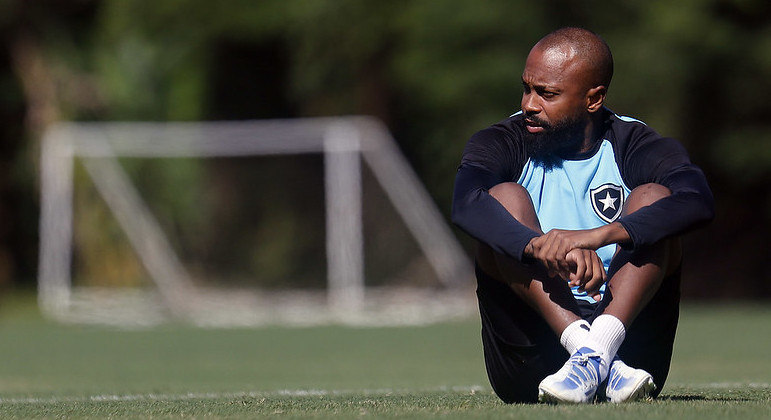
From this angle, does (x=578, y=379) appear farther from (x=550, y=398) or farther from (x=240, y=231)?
(x=240, y=231)

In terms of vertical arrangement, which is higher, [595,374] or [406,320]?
[595,374]

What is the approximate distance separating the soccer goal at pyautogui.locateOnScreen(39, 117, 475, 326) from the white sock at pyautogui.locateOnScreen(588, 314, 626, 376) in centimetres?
1328

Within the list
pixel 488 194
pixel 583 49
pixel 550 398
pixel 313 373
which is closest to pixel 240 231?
pixel 313 373

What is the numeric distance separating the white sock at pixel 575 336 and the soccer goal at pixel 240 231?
520 inches

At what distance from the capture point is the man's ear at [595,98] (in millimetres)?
4887

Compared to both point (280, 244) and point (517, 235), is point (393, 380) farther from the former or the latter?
point (280, 244)

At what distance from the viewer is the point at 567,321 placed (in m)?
4.41

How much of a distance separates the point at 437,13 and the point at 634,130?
1458 cm

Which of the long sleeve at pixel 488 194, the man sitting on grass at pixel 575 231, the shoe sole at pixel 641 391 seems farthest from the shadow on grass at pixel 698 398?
the long sleeve at pixel 488 194

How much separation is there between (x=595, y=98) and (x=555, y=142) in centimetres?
24

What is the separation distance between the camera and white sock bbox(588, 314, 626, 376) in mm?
4309

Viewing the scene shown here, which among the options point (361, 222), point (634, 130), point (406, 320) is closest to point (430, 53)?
point (361, 222)

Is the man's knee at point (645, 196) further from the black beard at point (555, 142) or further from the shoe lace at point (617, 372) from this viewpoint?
the shoe lace at point (617, 372)

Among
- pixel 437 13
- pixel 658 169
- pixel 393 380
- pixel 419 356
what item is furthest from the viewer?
pixel 437 13
